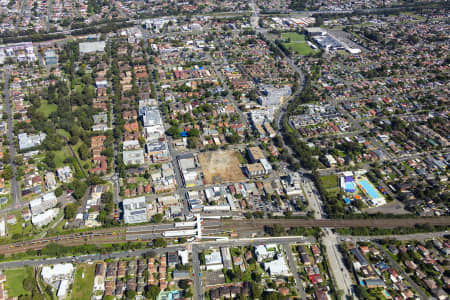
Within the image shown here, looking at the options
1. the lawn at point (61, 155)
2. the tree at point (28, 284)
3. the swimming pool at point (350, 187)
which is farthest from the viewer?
the lawn at point (61, 155)

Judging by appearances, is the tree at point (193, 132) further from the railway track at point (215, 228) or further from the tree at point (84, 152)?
the railway track at point (215, 228)

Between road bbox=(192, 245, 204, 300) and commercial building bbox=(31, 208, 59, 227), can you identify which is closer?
road bbox=(192, 245, 204, 300)

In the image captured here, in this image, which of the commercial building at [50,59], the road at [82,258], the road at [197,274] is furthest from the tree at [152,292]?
the commercial building at [50,59]

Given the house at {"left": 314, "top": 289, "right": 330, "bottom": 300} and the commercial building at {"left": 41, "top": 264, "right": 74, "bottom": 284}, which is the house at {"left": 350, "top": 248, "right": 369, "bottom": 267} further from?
the commercial building at {"left": 41, "top": 264, "right": 74, "bottom": 284}

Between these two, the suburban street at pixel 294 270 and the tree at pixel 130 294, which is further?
the suburban street at pixel 294 270

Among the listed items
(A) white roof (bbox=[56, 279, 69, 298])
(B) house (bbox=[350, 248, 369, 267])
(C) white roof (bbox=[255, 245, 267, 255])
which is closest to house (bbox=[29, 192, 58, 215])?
(A) white roof (bbox=[56, 279, 69, 298])
